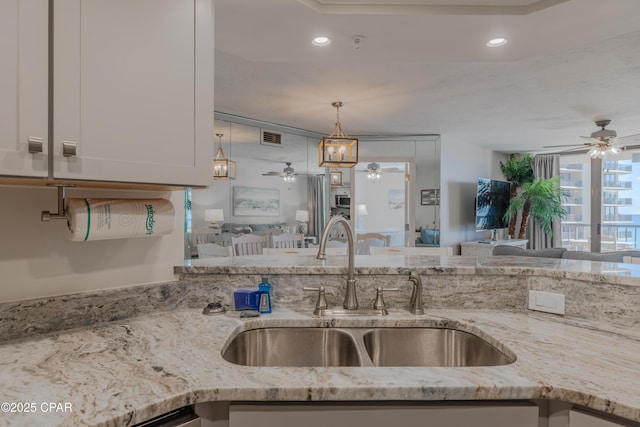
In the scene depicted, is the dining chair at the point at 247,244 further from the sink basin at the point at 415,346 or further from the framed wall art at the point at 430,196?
the sink basin at the point at 415,346

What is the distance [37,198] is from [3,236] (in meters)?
0.14

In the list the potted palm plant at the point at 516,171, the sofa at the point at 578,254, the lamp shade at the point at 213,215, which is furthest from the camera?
the potted palm plant at the point at 516,171

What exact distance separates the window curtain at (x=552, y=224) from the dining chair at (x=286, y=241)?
5139mm

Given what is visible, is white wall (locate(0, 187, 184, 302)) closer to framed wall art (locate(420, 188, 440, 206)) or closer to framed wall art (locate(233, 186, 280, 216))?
framed wall art (locate(233, 186, 280, 216))

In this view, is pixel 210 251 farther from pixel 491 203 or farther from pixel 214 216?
pixel 491 203

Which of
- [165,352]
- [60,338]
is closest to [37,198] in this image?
[60,338]

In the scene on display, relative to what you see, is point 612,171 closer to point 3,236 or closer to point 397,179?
point 397,179

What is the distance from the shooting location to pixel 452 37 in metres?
2.30

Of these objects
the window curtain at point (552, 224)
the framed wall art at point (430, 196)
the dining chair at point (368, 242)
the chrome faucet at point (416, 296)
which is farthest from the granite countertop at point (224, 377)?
the window curtain at point (552, 224)

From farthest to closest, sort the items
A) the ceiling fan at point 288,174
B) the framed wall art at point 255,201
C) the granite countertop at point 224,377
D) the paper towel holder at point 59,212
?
the ceiling fan at point 288,174 → the framed wall art at point 255,201 → the paper towel holder at point 59,212 → the granite countertop at point 224,377

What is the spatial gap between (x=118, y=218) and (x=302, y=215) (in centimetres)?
477

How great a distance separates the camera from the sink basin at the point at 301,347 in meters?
1.42

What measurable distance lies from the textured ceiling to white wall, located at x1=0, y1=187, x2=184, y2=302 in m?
1.24

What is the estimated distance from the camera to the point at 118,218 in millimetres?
1274
